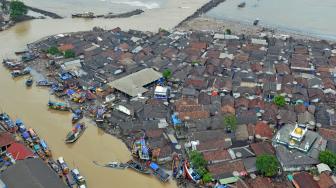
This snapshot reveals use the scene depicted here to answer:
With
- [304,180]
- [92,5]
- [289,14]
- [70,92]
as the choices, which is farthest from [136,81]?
[289,14]

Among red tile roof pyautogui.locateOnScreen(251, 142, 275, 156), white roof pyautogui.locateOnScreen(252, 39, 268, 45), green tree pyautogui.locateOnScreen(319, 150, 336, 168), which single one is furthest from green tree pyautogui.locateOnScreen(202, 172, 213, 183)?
white roof pyautogui.locateOnScreen(252, 39, 268, 45)

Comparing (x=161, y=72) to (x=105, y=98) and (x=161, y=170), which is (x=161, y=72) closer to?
(x=105, y=98)

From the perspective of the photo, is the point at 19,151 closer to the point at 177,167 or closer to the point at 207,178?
the point at 177,167

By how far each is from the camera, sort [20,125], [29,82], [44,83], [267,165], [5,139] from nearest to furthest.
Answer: [267,165] → [5,139] → [20,125] → [44,83] → [29,82]

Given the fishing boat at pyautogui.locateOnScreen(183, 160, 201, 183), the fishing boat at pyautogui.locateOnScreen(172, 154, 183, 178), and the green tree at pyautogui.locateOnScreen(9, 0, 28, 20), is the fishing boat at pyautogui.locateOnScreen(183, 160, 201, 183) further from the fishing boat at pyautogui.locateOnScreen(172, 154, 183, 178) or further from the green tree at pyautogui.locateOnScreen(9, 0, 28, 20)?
the green tree at pyautogui.locateOnScreen(9, 0, 28, 20)

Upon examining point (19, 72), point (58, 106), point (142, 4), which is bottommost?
point (58, 106)

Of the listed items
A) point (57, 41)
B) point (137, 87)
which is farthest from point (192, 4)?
point (137, 87)

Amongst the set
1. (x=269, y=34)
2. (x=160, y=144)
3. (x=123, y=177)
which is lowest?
(x=123, y=177)
